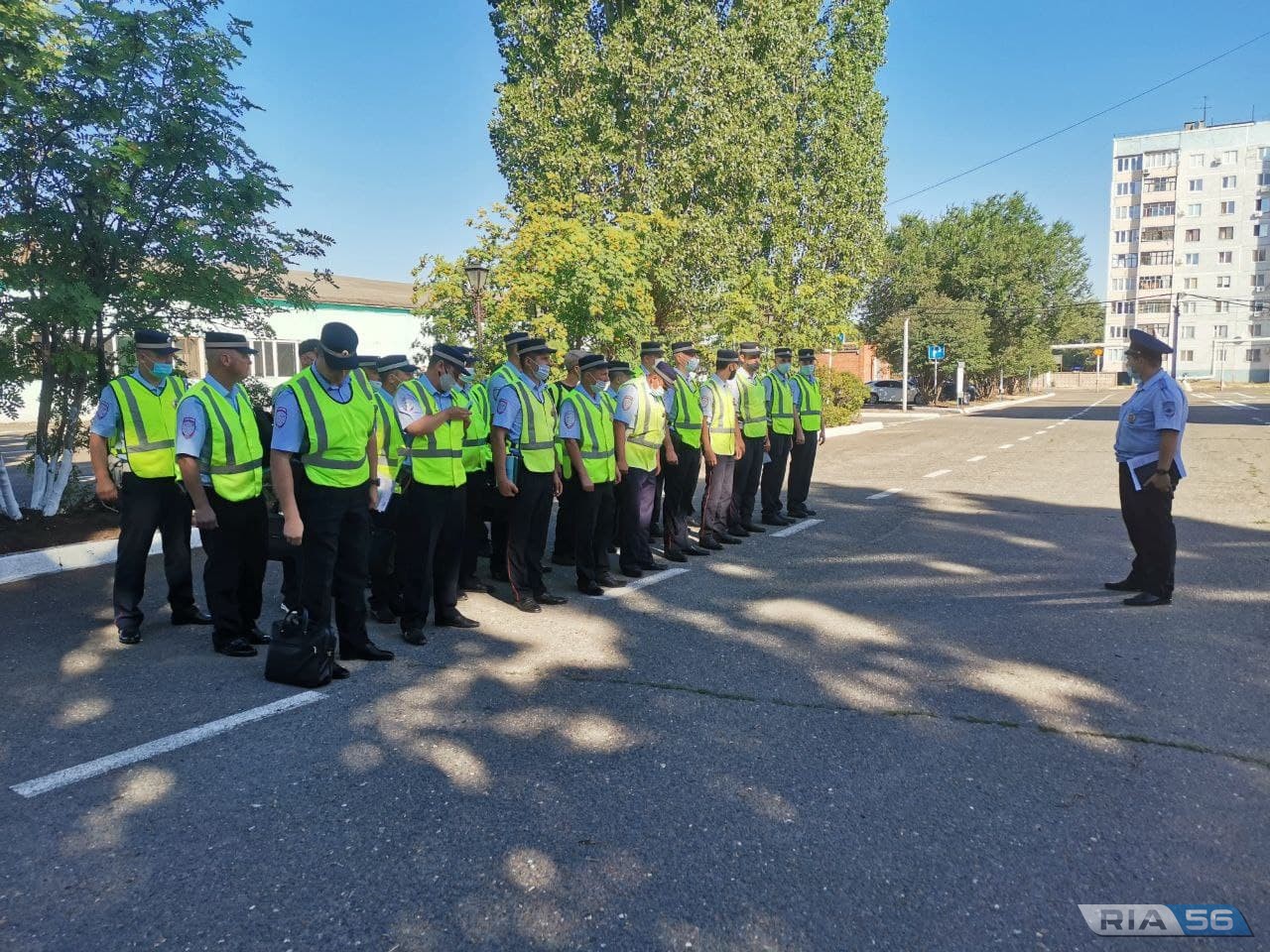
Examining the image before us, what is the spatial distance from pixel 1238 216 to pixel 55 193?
119859 millimetres

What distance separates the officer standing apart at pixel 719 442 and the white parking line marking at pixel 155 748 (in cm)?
476

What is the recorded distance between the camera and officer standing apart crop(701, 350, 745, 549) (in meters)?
8.53

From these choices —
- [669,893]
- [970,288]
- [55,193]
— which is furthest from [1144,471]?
[970,288]

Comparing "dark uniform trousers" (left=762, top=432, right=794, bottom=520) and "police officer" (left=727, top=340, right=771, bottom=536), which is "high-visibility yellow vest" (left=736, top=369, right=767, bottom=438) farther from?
"dark uniform trousers" (left=762, top=432, right=794, bottom=520)

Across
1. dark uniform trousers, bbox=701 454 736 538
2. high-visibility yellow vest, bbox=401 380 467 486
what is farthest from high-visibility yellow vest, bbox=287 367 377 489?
dark uniform trousers, bbox=701 454 736 538

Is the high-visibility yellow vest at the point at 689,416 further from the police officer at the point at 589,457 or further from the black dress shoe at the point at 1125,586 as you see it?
the black dress shoe at the point at 1125,586

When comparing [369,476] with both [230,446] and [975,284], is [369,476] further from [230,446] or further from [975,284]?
[975,284]

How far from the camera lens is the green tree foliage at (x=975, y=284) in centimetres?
4991

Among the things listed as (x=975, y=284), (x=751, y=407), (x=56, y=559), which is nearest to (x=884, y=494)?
(x=751, y=407)

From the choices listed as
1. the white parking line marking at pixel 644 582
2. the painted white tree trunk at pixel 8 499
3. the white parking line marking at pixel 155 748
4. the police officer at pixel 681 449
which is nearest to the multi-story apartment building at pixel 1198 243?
the police officer at pixel 681 449

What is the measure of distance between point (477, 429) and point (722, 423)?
9.40ft

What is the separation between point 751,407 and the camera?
9289 millimetres

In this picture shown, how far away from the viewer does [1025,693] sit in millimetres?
4680

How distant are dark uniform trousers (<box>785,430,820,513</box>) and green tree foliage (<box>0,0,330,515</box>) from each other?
6.21 meters
